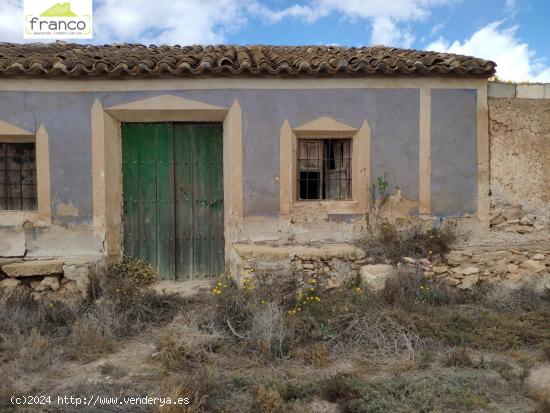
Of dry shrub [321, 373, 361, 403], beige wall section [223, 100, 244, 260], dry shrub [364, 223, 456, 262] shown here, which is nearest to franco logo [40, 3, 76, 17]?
beige wall section [223, 100, 244, 260]

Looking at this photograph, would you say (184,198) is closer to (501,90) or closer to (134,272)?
(134,272)

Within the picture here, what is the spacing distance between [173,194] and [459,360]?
4346 mm

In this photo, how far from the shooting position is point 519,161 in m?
5.96

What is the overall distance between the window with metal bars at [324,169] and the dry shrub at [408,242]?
2.65 ft

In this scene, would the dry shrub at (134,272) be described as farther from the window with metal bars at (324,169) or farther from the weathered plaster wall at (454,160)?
the weathered plaster wall at (454,160)

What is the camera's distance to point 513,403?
3.11 meters

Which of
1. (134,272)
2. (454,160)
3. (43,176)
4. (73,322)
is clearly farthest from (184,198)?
(454,160)

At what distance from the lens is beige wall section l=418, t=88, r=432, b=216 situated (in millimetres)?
5953

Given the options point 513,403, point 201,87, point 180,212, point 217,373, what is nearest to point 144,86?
point 201,87

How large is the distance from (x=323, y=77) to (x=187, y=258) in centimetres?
332

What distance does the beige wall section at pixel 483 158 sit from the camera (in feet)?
19.5

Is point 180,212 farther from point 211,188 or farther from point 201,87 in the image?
point 201,87

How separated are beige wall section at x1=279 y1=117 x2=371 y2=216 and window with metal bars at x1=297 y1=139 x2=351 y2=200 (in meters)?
0.19

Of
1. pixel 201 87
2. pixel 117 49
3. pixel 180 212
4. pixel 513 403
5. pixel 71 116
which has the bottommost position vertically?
pixel 513 403
